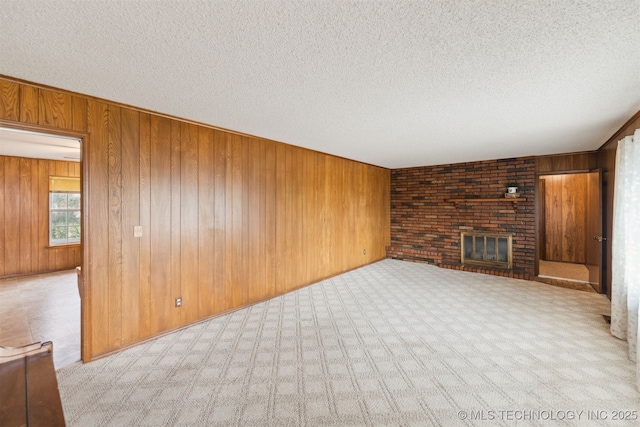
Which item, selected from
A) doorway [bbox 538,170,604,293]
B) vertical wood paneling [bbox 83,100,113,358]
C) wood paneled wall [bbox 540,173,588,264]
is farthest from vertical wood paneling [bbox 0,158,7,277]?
wood paneled wall [bbox 540,173,588,264]

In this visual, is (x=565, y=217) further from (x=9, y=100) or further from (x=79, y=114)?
Result: (x=9, y=100)

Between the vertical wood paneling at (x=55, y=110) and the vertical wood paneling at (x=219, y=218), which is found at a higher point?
the vertical wood paneling at (x=55, y=110)

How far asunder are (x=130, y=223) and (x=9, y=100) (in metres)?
1.26

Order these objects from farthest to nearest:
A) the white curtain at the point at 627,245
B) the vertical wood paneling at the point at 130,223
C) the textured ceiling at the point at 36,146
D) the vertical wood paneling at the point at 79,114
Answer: the textured ceiling at the point at 36,146 < the vertical wood paneling at the point at 130,223 < the white curtain at the point at 627,245 < the vertical wood paneling at the point at 79,114

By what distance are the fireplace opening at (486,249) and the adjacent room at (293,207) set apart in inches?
22.5

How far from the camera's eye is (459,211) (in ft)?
21.1

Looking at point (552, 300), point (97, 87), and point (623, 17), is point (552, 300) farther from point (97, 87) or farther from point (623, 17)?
point (97, 87)

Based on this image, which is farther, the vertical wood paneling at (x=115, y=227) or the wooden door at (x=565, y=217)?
the wooden door at (x=565, y=217)

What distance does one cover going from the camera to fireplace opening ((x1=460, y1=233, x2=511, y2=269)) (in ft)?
19.1

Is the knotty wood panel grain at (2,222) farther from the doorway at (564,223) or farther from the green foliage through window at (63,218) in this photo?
the doorway at (564,223)

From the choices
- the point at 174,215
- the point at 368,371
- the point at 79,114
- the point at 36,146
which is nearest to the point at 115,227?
the point at 174,215

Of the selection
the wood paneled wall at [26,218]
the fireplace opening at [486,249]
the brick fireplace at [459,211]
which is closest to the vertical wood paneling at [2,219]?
the wood paneled wall at [26,218]

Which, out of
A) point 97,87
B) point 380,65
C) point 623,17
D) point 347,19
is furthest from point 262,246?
point 623,17

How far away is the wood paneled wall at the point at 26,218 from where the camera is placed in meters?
5.52
